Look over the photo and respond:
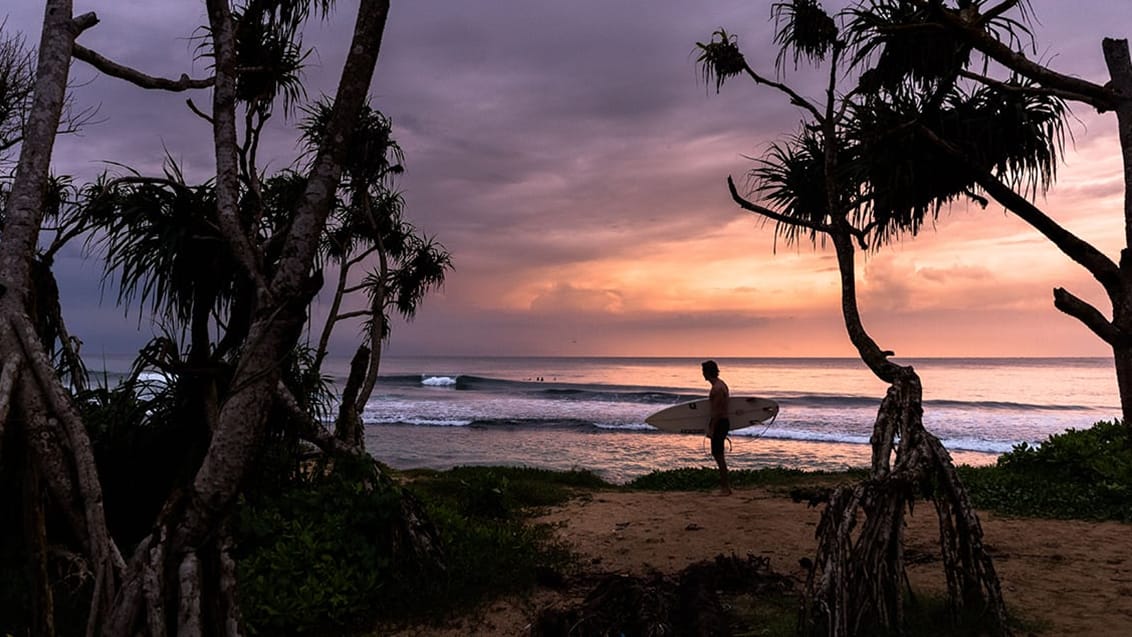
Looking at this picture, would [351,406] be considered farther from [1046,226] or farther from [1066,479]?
[1066,479]

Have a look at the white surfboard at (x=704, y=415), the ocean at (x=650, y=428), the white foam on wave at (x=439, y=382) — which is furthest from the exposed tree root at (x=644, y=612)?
the white foam on wave at (x=439, y=382)

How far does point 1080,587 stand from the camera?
5.85 meters

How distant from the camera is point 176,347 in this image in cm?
531

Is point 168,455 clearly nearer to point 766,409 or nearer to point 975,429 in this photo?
point 766,409

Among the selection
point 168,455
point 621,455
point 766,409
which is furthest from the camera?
point 621,455

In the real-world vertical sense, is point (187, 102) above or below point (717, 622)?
above

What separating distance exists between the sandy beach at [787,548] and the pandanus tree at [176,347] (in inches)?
83.1

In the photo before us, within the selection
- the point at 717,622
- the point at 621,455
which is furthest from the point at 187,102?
the point at 621,455

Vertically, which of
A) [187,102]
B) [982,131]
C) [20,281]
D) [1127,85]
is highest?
[1127,85]

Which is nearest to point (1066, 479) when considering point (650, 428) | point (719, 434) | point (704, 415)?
point (719, 434)

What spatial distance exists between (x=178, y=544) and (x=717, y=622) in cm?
356

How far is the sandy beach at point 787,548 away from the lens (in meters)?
5.27

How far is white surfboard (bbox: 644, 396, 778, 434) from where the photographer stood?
42.2 feet

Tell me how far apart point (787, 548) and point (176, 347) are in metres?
6.65
